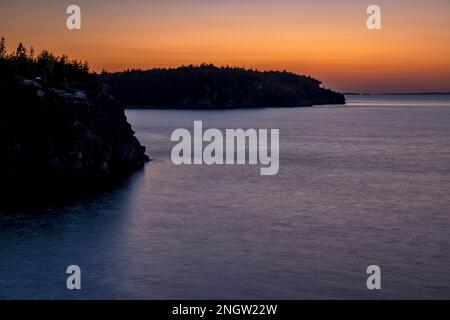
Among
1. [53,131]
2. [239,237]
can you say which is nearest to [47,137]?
[53,131]

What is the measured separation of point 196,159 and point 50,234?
41729 millimetres

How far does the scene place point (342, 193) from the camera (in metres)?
56.3

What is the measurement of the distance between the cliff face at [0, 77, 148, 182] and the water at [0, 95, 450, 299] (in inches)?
191

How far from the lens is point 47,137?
57.5 meters

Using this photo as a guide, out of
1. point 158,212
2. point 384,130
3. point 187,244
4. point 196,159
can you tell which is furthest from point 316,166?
point 384,130

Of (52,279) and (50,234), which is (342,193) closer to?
(50,234)

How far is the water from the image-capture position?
100 feet

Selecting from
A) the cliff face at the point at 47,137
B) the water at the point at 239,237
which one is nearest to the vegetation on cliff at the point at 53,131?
the cliff face at the point at 47,137

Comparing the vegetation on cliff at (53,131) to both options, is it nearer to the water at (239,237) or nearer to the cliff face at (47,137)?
the cliff face at (47,137)

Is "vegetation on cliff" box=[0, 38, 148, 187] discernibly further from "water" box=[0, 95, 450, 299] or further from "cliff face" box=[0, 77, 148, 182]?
"water" box=[0, 95, 450, 299]

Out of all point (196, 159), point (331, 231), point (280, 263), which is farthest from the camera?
point (196, 159)

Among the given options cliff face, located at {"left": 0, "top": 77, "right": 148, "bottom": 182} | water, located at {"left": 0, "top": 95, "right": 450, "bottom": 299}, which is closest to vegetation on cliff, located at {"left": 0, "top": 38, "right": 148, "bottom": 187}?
cliff face, located at {"left": 0, "top": 77, "right": 148, "bottom": 182}

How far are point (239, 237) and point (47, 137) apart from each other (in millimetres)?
25865
